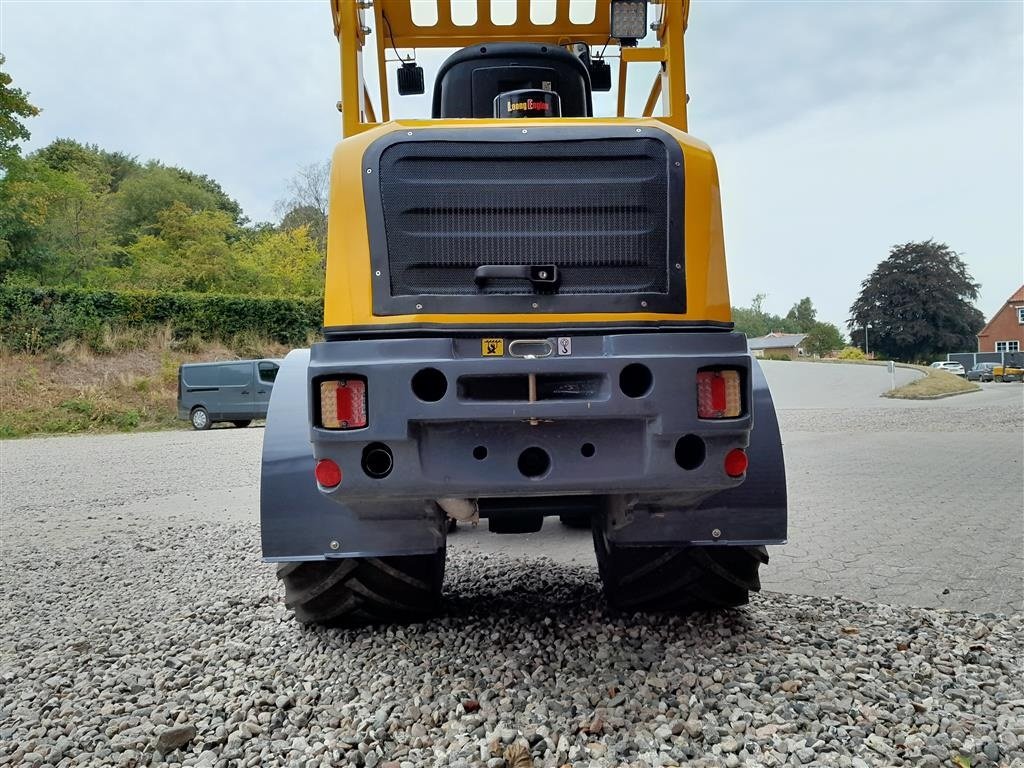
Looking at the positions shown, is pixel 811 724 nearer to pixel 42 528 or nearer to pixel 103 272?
pixel 42 528

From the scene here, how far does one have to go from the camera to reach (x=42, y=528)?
6711 mm

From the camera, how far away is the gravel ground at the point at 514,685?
8.20 ft

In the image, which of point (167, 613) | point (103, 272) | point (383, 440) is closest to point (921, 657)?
point (383, 440)

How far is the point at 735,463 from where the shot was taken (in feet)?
8.69

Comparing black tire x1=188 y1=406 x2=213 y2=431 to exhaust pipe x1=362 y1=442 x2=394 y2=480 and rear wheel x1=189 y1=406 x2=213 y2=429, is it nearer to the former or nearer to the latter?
rear wheel x1=189 y1=406 x2=213 y2=429

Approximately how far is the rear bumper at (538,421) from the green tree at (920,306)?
209 ft

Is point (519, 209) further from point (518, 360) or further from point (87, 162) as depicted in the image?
point (87, 162)

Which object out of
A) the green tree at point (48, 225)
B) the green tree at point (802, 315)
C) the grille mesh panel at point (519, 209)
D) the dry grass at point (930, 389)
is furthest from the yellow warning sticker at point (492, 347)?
the green tree at point (802, 315)

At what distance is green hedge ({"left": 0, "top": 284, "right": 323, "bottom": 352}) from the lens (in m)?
22.6

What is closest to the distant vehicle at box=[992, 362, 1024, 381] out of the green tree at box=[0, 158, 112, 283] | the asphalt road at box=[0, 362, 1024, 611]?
the asphalt road at box=[0, 362, 1024, 611]

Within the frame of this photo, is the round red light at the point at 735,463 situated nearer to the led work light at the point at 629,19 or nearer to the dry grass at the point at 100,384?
the led work light at the point at 629,19

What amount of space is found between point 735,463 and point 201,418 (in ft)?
62.9

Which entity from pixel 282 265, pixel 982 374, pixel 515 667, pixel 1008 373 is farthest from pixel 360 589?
pixel 982 374

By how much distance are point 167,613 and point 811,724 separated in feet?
10.0
